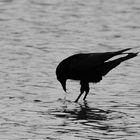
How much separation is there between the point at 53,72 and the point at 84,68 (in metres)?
2.00

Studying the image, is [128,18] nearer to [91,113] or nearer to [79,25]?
[79,25]

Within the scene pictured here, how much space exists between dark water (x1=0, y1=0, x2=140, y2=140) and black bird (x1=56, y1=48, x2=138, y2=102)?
276mm

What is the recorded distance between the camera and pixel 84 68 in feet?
40.0

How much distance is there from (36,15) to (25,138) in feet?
43.2

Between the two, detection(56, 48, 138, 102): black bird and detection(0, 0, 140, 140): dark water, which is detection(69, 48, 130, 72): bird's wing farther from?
detection(0, 0, 140, 140): dark water

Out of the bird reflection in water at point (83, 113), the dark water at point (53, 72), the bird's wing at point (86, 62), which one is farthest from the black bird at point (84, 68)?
the bird reflection in water at point (83, 113)

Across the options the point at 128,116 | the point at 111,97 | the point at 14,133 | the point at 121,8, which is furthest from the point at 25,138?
the point at 121,8

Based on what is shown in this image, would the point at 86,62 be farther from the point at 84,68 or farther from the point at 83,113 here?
the point at 83,113

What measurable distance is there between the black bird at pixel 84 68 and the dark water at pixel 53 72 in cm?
28

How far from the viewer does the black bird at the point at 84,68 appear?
12.1m

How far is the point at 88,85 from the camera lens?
12398mm

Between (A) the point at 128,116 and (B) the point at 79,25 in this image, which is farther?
(B) the point at 79,25

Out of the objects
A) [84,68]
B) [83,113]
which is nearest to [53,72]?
[84,68]

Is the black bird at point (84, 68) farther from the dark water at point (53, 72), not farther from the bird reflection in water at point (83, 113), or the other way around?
the bird reflection in water at point (83, 113)
